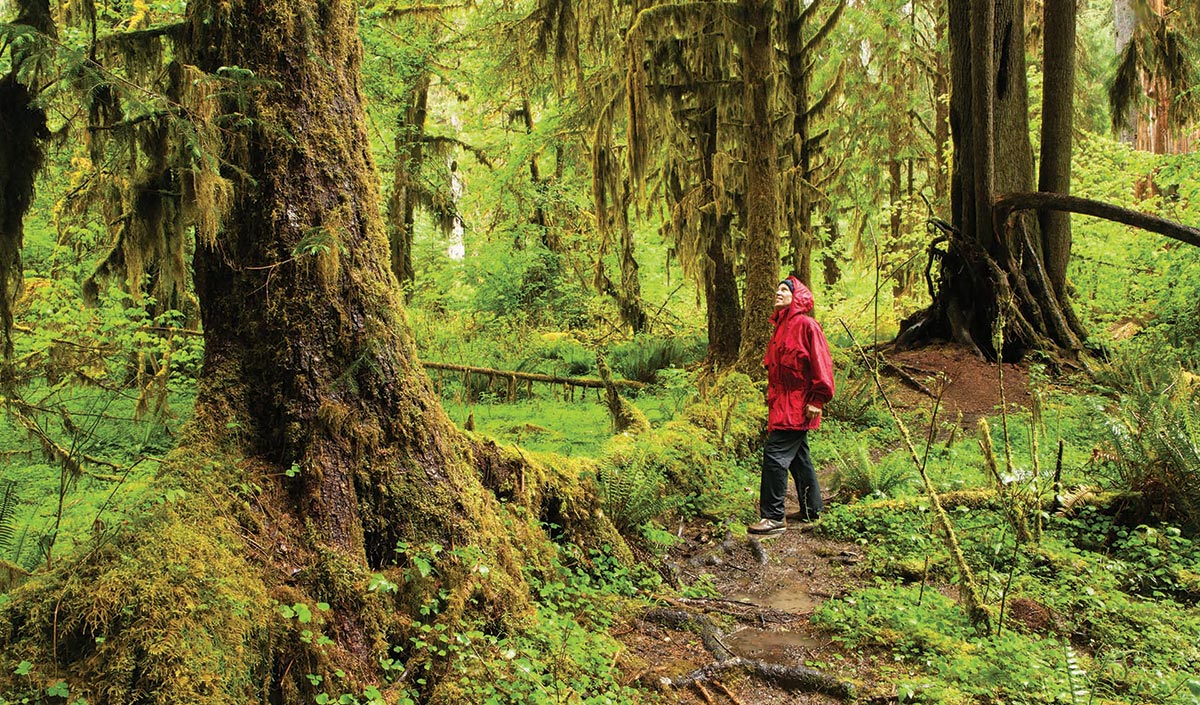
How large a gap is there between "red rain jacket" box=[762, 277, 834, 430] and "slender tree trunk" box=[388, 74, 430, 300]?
361 inches

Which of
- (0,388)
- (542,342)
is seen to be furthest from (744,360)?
(0,388)

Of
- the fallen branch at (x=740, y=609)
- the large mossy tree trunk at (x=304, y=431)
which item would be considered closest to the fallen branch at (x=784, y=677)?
the fallen branch at (x=740, y=609)

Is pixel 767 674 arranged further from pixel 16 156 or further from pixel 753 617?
pixel 16 156

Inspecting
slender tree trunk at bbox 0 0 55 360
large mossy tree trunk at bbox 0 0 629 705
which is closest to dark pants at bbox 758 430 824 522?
large mossy tree trunk at bbox 0 0 629 705

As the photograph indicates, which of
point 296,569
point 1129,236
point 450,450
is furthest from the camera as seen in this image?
point 1129,236

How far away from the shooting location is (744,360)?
919cm

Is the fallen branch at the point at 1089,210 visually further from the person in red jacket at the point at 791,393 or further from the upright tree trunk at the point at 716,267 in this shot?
the person in red jacket at the point at 791,393

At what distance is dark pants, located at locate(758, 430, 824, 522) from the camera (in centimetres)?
580

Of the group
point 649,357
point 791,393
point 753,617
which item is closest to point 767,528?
point 791,393

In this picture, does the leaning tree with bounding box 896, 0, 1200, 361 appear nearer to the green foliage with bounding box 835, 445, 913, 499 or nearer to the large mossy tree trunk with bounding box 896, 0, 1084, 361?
the large mossy tree trunk with bounding box 896, 0, 1084, 361

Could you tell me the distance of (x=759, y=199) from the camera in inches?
360

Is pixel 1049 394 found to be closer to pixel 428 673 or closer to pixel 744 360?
pixel 744 360

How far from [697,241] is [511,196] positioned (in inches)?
235

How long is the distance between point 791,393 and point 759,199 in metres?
4.05
